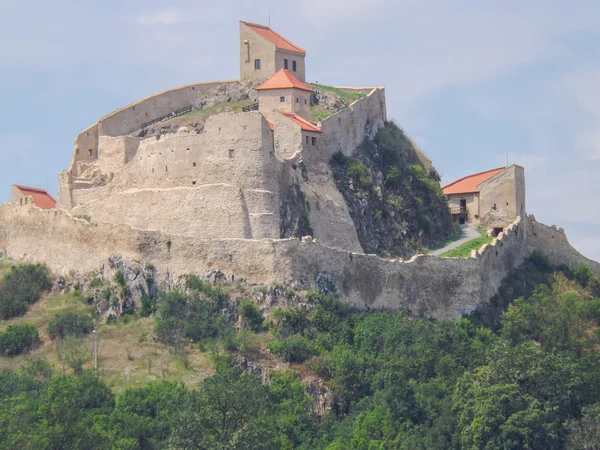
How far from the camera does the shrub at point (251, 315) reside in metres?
66.9

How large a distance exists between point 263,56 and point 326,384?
24.8m

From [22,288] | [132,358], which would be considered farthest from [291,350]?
[22,288]

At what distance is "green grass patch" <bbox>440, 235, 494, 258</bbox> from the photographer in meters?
77.6

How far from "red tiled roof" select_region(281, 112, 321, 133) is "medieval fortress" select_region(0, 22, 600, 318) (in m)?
0.10

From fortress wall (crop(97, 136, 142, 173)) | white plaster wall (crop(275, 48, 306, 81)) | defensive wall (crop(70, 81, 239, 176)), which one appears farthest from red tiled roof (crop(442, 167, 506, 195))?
fortress wall (crop(97, 136, 142, 173))

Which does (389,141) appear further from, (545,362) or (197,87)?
(545,362)

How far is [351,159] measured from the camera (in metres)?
79.7

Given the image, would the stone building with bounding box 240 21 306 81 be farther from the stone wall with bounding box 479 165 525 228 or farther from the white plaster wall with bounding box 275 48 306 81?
the stone wall with bounding box 479 165 525 228

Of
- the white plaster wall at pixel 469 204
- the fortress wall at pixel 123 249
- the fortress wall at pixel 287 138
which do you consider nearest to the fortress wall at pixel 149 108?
the fortress wall at pixel 123 249

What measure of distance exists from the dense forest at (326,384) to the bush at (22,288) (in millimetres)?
82

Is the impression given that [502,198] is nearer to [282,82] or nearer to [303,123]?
[303,123]

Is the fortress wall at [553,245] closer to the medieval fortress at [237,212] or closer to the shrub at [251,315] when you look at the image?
the medieval fortress at [237,212]

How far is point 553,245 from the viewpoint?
85750 mm

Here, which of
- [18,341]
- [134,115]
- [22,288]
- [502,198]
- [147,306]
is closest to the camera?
[18,341]
